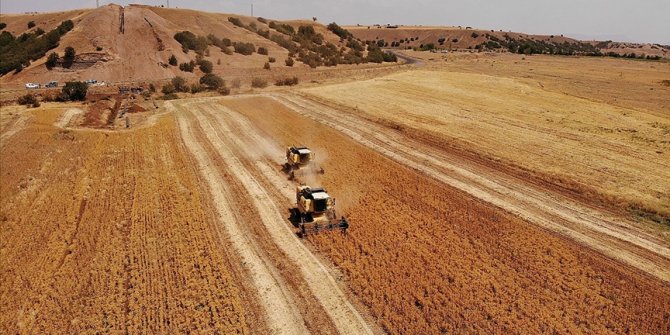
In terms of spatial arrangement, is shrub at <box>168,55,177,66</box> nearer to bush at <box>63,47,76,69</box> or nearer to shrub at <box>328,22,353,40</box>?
bush at <box>63,47,76,69</box>

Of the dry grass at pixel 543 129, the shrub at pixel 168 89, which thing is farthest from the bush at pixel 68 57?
the dry grass at pixel 543 129

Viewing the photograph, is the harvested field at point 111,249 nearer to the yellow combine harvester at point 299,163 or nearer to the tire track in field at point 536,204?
the yellow combine harvester at point 299,163

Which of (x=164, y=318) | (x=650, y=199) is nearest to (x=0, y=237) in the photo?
(x=164, y=318)

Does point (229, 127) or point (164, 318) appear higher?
point (229, 127)

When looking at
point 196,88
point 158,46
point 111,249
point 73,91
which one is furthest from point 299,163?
point 158,46

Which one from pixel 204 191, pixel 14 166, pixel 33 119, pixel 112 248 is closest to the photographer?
pixel 112 248

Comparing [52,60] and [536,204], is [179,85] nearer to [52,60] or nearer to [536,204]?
[52,60]

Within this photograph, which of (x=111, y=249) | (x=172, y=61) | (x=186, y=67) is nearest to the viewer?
(x=111, y=249)

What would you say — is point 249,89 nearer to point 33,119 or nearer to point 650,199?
point 33,119
